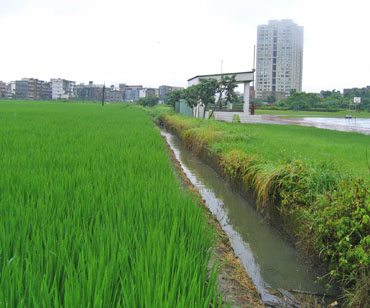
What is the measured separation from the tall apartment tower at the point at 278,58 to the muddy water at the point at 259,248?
7679 cm

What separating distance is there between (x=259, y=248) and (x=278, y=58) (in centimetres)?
8313

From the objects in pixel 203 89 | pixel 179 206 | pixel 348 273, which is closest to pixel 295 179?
pixel 348 273

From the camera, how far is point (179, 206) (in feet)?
9.05

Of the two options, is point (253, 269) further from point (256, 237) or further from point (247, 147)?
point (247, 147)

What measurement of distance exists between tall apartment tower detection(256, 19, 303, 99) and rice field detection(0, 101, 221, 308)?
260 feet

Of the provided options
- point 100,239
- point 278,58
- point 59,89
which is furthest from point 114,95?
point 100,239

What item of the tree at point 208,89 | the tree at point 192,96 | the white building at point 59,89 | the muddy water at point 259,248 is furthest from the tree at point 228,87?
the white building at point 59,89

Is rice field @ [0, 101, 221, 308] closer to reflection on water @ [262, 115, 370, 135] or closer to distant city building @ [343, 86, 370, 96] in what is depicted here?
reflection on water @ [262, 115, 370, 135]

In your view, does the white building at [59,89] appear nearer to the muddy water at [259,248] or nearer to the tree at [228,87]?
the tree at [228,87]

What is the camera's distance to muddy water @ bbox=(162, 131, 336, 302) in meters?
3.40

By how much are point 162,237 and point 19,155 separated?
3.48m

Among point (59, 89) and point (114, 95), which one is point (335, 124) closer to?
point (114, 95)

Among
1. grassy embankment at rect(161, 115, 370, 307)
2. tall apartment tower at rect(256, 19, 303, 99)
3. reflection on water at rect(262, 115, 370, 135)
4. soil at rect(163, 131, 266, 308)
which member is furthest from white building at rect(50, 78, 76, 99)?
soil at rect(163, 131, 266, 308)

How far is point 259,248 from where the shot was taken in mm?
4227
